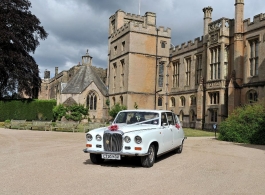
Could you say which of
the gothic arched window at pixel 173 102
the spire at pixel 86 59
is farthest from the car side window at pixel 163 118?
the spire at pixel 86 59

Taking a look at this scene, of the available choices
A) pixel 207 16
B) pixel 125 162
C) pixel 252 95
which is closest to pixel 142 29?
pixel 207 16

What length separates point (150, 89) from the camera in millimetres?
35938

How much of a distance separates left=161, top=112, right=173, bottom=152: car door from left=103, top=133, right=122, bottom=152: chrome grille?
166 cm

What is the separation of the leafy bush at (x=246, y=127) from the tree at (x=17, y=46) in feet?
77.9

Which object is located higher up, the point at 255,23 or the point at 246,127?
the point at 255,23

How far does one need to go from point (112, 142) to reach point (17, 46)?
28.3 metres

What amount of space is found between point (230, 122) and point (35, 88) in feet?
88.9

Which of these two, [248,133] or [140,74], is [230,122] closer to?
[248,133]

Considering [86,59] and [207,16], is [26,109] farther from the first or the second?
[207,16]

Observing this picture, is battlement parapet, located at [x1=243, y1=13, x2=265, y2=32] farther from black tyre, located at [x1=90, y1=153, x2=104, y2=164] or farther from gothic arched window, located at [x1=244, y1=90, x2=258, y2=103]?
black tyre, located at [x1=90, y1=153, x2=104, y2=164]

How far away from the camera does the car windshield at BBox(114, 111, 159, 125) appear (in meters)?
9.20

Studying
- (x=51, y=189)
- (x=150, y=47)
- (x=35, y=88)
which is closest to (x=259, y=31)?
(x=150, y=47)

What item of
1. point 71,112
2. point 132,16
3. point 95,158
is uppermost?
point 132,16

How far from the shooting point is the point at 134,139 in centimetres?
781
